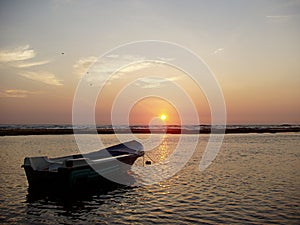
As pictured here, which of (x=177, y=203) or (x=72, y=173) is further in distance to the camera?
(x=72, y=173)

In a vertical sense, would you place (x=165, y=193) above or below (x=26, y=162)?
below

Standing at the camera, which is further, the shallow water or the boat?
the boat

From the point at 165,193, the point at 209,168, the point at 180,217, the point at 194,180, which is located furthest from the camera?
the point at 209,168

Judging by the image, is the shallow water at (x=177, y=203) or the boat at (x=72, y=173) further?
the boat at (x=72, y=173)

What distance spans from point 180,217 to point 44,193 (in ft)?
24.2

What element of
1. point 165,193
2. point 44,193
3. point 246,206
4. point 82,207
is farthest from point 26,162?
point 246,206

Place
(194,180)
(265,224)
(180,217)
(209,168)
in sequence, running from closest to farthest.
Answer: (265,224)
(180,217)
(194,180)
(209,168)

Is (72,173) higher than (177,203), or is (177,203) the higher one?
(72,173)

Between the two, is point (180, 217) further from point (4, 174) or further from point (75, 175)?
point (4, 174)

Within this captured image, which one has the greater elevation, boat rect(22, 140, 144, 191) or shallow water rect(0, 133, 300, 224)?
boat rect(22, 140, 144, 191)

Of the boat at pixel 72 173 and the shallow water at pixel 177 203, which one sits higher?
the boat at pixel 72 173

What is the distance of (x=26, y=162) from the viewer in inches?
594

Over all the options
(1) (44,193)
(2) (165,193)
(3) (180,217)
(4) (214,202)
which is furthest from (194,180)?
(1) (44,193)

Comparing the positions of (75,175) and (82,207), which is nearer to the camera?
(82,207)
